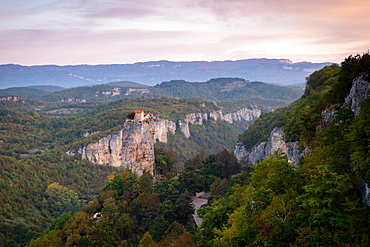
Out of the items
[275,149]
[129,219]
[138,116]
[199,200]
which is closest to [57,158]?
[138,116]

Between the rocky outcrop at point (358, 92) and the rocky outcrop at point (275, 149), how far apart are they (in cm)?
763

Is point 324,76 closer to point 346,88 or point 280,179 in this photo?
point 346,88

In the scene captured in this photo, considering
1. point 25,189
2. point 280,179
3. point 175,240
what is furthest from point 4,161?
point 280,179

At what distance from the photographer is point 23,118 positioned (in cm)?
16325

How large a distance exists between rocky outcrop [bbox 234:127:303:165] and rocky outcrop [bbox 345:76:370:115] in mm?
7633

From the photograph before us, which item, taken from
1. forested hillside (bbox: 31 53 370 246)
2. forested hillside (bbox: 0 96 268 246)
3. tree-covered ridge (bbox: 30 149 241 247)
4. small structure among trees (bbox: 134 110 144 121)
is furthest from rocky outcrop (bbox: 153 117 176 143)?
forested hillside (bbox: 31 53 370 246)

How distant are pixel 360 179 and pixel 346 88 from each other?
8.93 metres

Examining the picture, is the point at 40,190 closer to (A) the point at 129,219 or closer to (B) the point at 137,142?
(B) the point at 137,142

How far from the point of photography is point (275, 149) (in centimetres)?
4416

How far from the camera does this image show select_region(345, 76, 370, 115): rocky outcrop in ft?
62.3

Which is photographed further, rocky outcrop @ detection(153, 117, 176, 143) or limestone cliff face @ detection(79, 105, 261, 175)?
rocky outcrop @ detection(153, 117, 176, 143)

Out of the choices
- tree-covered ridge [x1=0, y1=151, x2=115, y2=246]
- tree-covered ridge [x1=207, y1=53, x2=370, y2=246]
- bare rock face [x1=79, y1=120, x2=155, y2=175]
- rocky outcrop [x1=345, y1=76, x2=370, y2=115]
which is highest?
rocky outcrop [x1=345, y1=76, x2=370, y2=115]

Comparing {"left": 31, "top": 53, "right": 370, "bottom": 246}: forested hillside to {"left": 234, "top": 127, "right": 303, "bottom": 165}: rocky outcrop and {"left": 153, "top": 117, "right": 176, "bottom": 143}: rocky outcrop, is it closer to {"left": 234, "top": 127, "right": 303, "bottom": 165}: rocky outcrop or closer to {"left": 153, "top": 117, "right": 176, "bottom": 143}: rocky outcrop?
{"left": 234, "top": 127, "right": 303, "bottom": 165}: rocky outcrop

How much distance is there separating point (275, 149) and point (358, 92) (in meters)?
25.2
